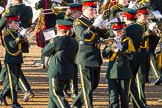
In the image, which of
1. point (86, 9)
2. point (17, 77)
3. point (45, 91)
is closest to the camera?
point (86, 9)

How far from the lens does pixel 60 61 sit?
6.93 m

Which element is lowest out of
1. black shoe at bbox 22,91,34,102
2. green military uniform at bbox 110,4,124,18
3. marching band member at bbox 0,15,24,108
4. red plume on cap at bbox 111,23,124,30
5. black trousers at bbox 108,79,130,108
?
black shoe at bbox 22,91,34,102

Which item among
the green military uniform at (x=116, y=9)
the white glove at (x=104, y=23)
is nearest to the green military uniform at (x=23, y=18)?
the green military uniform at (x=116, y=9)

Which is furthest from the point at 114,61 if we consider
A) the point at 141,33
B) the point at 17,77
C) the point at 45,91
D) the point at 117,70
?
the point at 45,91

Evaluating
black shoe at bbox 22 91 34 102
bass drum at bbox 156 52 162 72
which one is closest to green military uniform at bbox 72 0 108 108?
black shoe at bbox 22 91 34 102

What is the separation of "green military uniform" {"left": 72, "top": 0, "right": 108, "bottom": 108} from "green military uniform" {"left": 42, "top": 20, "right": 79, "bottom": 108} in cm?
44

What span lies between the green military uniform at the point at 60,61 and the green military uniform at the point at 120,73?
0.56 m

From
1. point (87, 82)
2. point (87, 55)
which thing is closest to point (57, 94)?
point (87, 82)

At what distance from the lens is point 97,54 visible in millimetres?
7566

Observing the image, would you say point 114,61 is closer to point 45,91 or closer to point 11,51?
point 11,51

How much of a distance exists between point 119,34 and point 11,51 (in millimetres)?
1741

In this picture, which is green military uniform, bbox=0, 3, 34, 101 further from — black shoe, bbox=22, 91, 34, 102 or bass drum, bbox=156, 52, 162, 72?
bass drum, bbox=156, 52, 162, 72

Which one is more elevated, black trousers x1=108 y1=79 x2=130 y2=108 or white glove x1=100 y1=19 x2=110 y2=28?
white glove x1=100 y1=19 x2=110 y2=28

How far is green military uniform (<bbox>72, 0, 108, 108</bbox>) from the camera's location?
289 inches
